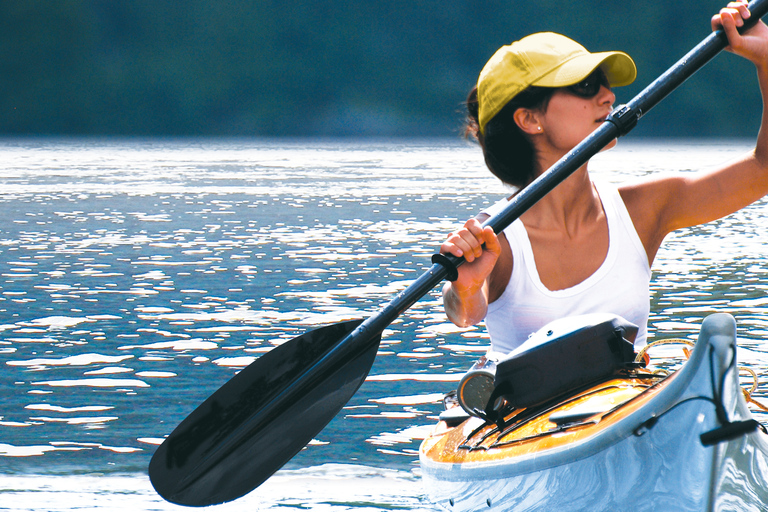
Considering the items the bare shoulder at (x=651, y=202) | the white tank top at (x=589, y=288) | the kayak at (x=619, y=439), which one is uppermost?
the bare shoulder at (x=651, y=202)

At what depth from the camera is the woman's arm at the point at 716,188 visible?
3031mm

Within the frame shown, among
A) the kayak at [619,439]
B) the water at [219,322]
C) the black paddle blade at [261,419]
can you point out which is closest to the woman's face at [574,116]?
the kayak at [619,439]

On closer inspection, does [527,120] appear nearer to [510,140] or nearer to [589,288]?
[510,140]

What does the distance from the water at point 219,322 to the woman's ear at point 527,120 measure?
4.92 feet

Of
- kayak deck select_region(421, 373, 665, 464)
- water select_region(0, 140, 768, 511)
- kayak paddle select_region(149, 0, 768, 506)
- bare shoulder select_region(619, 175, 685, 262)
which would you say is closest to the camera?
kayak deck select_region(421, 373, 665, 464)

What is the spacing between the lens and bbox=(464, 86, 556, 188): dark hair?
10.8 ft

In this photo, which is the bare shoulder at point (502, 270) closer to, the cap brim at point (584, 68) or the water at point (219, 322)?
the cap brim at point (584, 68)

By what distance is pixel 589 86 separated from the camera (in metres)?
3.28

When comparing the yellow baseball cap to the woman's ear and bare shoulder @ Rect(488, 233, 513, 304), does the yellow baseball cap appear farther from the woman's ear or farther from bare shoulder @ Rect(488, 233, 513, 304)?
bare shoulder @ Rect(488, 233, 513, 304)

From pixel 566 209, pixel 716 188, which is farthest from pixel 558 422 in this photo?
pixel 716 188

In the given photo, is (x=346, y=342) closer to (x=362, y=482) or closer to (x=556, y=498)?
(x=362, y=482)

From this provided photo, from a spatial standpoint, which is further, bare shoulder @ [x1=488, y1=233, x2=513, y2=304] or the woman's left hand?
bare shoulder @ [x1=488, y1=233, x2=513, y2=304]

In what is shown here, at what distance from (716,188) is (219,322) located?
16.1ft

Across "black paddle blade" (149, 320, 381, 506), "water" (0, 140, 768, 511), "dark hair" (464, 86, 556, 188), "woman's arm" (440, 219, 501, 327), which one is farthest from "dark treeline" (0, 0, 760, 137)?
"woman's arm" (440, 219, 501, 327)
